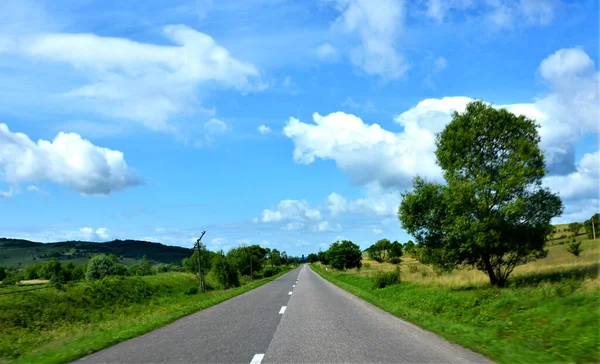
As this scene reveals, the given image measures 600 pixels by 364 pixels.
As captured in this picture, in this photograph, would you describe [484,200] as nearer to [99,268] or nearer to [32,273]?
[99,268]

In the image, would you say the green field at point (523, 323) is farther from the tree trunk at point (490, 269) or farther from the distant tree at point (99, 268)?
the distant tree at point (99, 268)

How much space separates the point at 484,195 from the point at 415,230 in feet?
15.0

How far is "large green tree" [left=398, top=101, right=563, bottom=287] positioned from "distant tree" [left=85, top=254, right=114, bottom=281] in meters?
87.6

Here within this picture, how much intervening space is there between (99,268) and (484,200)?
93.3 meters

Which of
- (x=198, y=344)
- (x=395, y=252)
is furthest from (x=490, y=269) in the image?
(x=395, y=252)

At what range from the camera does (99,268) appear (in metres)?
94.9

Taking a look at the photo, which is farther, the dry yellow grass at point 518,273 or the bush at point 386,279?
the bush at point 386,279

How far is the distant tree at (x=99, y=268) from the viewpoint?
94.0 metres

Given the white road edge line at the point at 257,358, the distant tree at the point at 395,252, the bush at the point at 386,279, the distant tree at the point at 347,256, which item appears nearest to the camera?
the white road edge line at the point at 257,358

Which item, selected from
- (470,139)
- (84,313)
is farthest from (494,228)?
(84,313)

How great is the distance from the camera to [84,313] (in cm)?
4034

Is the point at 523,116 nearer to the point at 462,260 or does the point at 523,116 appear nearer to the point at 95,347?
the point at 462,260

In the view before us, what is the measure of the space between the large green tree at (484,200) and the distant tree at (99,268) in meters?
87.6

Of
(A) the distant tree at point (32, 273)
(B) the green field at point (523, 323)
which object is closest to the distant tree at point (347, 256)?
(B) the green field at point (523, 323)
